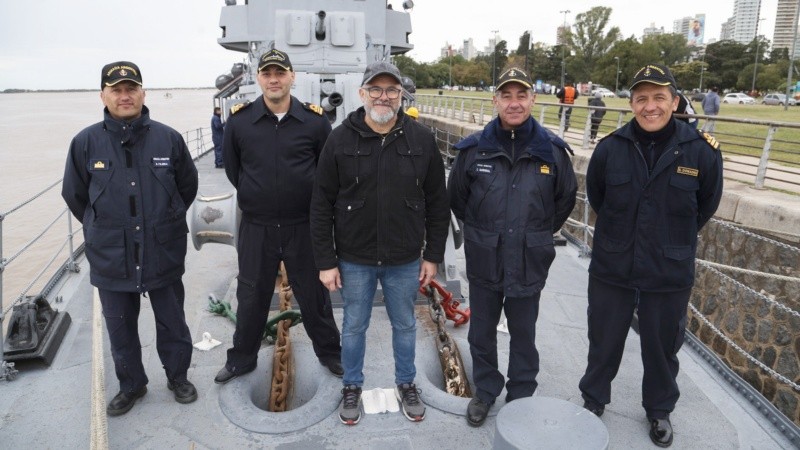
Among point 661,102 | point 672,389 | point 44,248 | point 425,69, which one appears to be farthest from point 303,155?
point 425,69

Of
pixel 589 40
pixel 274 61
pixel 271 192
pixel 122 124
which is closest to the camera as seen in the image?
pixel 122 124

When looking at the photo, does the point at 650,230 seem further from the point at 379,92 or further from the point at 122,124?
the point at 122,124

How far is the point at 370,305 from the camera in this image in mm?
2986

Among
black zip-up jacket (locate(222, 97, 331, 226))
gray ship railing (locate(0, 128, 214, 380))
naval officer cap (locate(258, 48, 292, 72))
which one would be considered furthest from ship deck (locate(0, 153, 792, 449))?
naval officer cap (locate(258, 48, 292, 72))

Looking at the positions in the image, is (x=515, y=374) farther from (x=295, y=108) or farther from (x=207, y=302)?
(x=207, y=302)

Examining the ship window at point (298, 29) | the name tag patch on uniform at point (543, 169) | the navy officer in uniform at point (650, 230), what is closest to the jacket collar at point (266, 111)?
the name tag patch on uniform at point (543, 169)

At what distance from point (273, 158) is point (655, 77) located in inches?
77.1

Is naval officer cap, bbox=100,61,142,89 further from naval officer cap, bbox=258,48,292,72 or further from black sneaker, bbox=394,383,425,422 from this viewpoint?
black sneaker, bbox=394,383,425,422

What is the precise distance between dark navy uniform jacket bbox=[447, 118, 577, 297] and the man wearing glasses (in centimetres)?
20

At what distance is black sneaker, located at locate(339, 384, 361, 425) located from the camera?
116 inches

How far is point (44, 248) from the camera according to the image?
13.0 m

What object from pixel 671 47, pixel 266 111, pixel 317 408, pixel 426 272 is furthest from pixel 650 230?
pixel 671 47

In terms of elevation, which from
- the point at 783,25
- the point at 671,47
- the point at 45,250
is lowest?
the point at 45,250

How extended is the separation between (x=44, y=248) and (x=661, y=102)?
1410 centimetres
